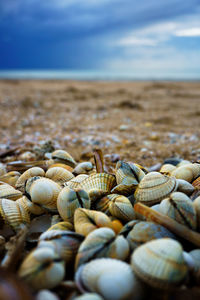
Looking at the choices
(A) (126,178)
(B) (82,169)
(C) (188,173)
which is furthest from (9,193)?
(C) (188,173)

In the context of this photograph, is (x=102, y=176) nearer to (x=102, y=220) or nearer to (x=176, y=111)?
(x=102, y=220)

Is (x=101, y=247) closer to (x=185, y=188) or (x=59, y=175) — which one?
(x=185, y=188)

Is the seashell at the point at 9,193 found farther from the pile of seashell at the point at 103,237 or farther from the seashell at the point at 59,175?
the seashell at the point at 59,175

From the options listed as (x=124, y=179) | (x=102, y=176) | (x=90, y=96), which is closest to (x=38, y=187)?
(x=102, y=176)

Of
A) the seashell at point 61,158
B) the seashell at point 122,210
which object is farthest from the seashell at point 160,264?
the seashell at point 61,158

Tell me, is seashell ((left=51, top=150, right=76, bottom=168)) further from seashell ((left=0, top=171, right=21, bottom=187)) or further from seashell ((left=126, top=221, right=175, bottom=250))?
seashell ((left=126, top=221, right=175, bottom=250))

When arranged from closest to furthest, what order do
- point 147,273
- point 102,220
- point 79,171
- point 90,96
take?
point 147,273
point 102,220
point 79,171
point 90,96
